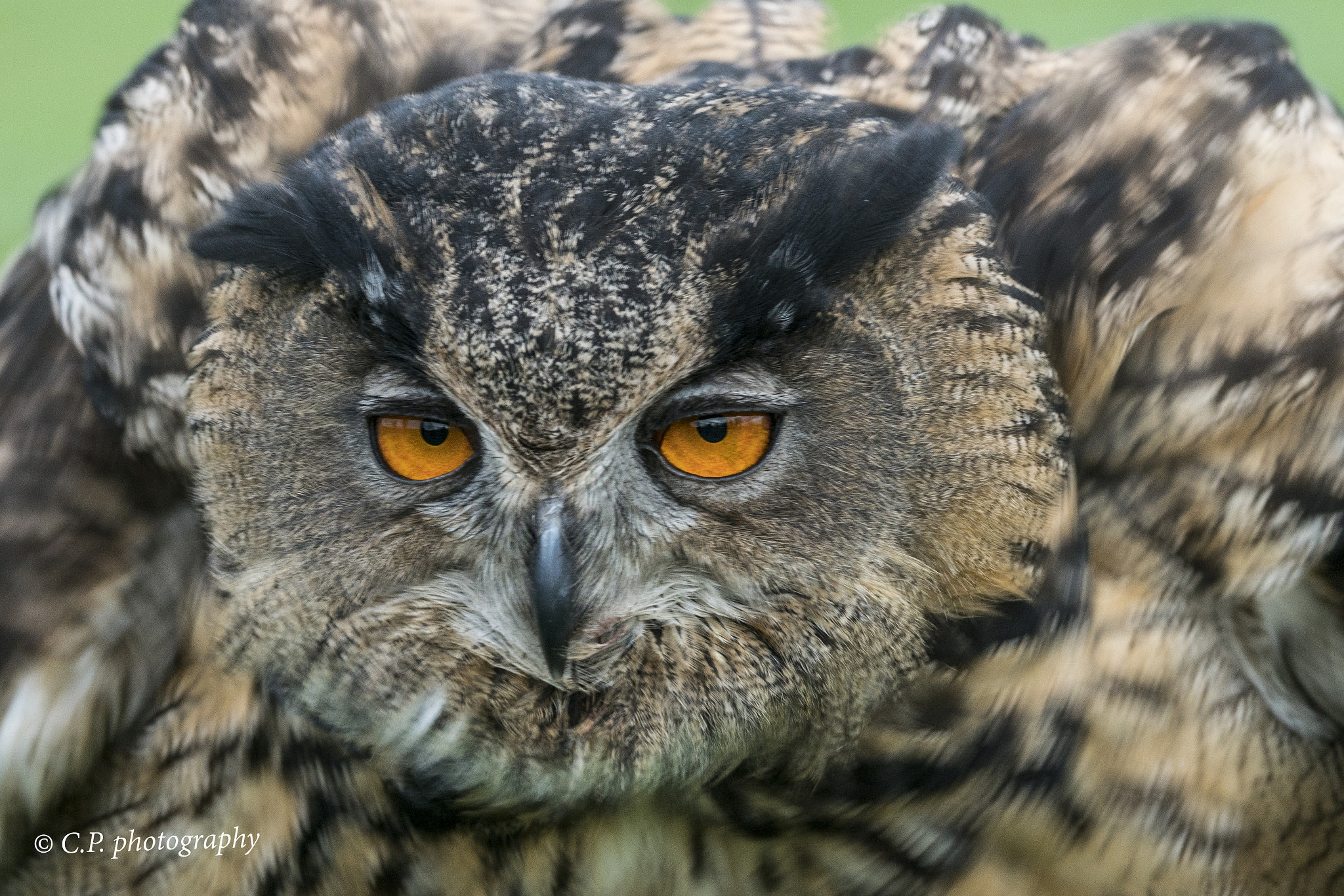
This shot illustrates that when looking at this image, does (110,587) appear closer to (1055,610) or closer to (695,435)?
(695,435)

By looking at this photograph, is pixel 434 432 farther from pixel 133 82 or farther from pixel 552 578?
pixel 133 82


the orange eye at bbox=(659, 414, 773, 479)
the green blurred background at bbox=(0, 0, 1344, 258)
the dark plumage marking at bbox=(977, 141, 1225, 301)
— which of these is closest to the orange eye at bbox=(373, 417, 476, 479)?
the orange eye at bbox=(659, 414, 773, 479)

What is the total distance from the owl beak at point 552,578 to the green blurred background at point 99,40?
4.05 m

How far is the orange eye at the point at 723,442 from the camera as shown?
1493 millimetres

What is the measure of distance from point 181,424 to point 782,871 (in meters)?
0.90

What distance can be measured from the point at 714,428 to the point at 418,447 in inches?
11.9

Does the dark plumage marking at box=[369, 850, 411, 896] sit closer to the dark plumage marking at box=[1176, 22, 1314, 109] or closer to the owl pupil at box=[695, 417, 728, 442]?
the owl pupil at box=[695, 417, 728, 442]

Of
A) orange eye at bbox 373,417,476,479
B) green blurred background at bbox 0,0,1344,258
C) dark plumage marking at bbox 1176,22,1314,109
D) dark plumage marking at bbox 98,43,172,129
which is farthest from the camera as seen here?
green blurred background at bbox 0,0,1344,258

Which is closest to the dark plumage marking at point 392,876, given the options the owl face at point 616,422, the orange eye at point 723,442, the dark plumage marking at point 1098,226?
the owl face at point 616,422

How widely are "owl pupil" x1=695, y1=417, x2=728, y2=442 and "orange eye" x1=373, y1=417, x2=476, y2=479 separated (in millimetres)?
235

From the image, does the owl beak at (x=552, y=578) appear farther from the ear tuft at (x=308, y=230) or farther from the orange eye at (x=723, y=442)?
the ear tuft at (x=308, y=230)

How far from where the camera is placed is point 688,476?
1510 mm

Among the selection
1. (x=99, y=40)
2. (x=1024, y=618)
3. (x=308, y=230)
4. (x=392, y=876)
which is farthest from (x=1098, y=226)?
(x=99, y=40)

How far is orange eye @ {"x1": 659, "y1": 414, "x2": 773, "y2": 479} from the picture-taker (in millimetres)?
1493
